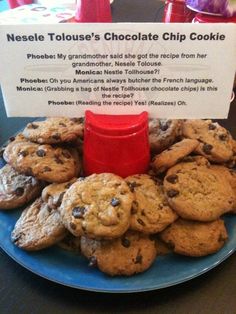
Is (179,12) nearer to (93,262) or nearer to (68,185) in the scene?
(68,185)

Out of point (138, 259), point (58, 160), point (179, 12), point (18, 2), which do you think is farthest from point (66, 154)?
point (18, 2)

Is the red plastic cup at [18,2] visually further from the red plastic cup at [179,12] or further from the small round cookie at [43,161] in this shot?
the small round cookie at [43,161]

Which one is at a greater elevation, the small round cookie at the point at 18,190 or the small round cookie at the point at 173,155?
the small round cookie at the point at 173,155

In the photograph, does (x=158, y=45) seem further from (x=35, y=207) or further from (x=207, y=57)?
(x=35, y=207)

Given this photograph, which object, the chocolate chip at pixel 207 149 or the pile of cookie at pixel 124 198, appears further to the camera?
the chocolate chip at pixel 207 149

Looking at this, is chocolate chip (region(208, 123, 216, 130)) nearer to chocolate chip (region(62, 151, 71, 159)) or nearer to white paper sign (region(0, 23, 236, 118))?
white paper sign (region(0, 23, 236, 118))

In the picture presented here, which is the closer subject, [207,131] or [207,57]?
[207,57]

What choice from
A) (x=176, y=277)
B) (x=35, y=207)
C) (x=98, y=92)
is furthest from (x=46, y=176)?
(x=176, y=277)

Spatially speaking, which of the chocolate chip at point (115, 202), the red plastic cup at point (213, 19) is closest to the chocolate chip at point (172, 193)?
the chocolate chip at point (115, 202)
